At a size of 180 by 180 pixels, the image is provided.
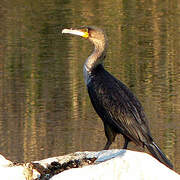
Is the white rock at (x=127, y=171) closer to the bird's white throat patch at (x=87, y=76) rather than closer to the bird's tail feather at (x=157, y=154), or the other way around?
the bird's tail feather at (x=157, y=154)

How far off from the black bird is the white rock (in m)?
1.97

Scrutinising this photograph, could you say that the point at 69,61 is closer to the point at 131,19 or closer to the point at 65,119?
the point at 65,119

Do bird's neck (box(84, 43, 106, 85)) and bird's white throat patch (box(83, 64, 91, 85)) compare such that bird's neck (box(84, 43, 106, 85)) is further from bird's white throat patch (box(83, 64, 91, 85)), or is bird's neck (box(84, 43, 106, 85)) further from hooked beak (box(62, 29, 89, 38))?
hooked beak (box(62, 29, 89, 38))

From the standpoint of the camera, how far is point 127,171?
606 cm

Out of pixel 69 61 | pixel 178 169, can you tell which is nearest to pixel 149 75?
pixel 69 61

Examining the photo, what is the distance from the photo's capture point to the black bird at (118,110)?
331 inches

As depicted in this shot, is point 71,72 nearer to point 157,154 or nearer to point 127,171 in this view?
point 157,154

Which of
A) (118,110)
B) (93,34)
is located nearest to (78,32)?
(93,34)

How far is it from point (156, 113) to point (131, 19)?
388 inches

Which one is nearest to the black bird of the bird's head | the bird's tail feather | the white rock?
the bird's tail feather

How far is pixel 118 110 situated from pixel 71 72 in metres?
5.94

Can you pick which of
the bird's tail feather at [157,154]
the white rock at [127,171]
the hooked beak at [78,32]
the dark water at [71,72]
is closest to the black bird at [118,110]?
the bird's tail feather at [157,154]

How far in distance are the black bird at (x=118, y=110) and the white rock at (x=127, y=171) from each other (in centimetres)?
197

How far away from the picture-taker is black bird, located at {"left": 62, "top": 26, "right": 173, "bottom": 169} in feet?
27.6
